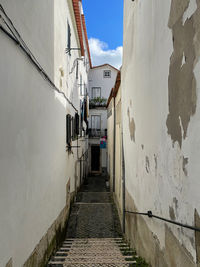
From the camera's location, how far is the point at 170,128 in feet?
8.30

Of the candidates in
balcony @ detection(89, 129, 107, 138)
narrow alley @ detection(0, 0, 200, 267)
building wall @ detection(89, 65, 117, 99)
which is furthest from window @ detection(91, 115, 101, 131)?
narrow alley @ detection(0, 0, 200, 267)

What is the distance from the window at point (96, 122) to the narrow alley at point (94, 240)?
10008mm

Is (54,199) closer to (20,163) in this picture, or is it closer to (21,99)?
(20,163)

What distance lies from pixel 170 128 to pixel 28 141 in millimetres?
2348

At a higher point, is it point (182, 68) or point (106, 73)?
point (106, 73)

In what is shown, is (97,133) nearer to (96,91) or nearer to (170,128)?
(96,91)

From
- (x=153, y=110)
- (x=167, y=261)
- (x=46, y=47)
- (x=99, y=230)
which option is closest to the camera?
(x=167, y=261)

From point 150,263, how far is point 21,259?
204cm

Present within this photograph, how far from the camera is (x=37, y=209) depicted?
404 centimetres

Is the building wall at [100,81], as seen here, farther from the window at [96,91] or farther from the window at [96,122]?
the window at [96,122]

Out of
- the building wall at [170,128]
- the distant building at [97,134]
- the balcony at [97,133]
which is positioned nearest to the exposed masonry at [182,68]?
the building wall at [170,128]

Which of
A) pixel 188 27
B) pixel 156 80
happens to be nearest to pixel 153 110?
pixel 156 80

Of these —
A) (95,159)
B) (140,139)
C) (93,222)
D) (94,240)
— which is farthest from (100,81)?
(140,139)

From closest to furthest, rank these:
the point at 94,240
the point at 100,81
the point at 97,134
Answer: the point at 94,240
the point at 97,134
the point at 100,81
